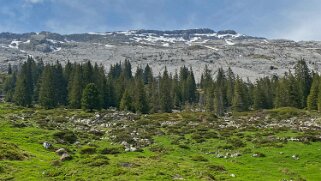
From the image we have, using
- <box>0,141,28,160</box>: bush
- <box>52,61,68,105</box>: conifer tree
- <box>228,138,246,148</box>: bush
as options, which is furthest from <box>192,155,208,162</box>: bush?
<box>52,61,68,105</box>: conifer tree

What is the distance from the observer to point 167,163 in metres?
34.6

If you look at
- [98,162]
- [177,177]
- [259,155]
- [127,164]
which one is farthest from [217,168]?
[98,162]

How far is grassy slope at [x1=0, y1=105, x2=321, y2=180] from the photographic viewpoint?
2925 centimetres

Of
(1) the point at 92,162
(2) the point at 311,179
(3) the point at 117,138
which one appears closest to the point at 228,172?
(2) the point at 311,179

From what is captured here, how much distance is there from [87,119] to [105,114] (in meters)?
5.99

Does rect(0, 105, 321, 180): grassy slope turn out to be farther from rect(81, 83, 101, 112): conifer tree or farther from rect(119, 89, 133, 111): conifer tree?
rect(119, 89, 133, 111): conifer tree

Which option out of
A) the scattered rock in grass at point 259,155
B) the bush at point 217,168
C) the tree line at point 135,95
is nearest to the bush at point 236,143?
the scattered rock in grass at point 259,155

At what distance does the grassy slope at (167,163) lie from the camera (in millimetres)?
29250

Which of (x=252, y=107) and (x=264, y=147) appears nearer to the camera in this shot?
(x=264, y=147)

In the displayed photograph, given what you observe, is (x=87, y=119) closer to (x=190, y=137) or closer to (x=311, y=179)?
(x=190, y=137)

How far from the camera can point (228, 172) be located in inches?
1300

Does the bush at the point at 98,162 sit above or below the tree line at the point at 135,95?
below

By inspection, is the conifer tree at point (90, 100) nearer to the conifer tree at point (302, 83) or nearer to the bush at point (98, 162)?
the conifer tree at point (302, 83)

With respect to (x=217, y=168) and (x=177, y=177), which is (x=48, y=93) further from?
(x=177, y=177)
